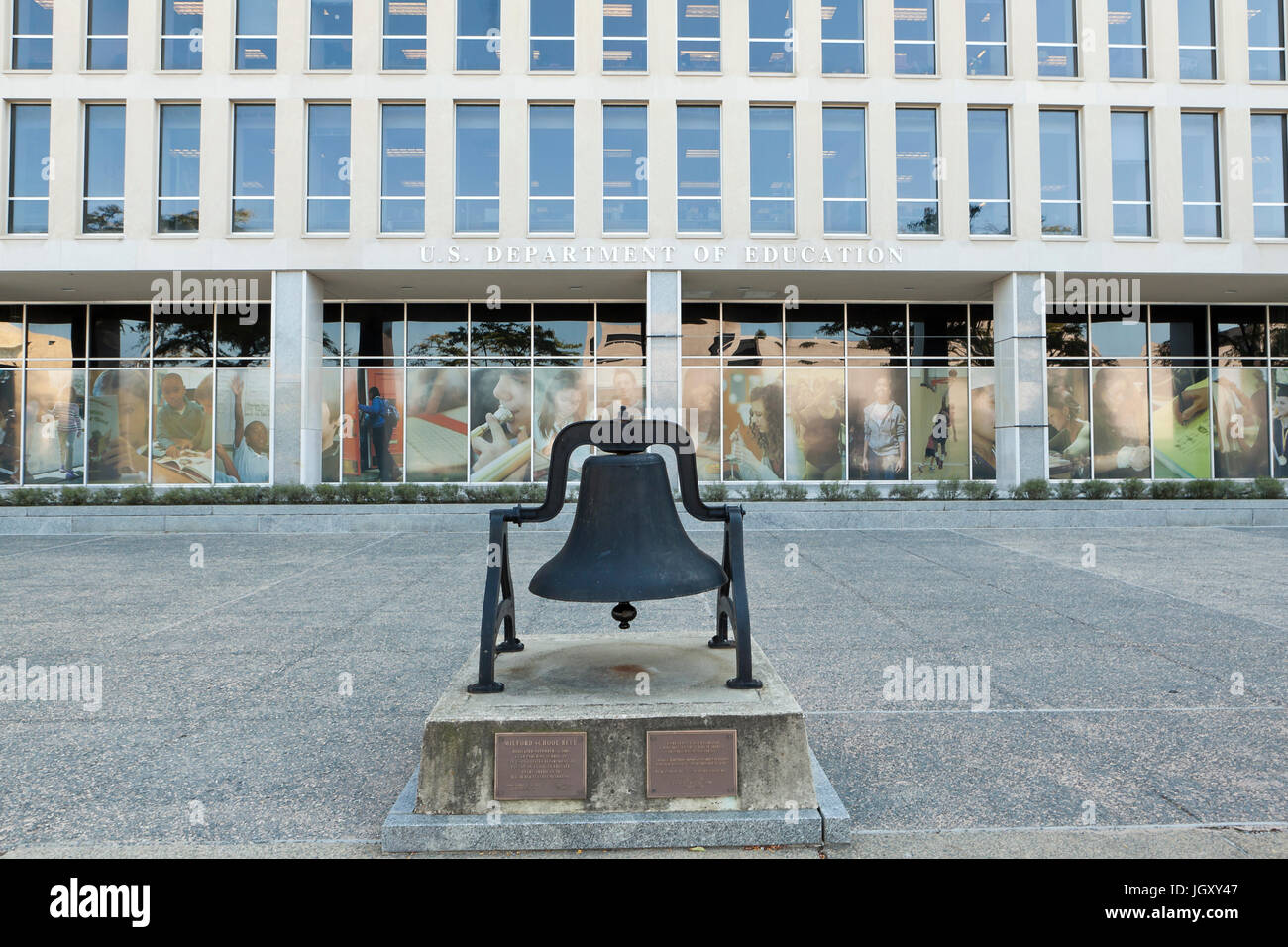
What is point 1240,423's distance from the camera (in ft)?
78.8

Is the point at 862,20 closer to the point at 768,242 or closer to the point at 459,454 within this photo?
the point at 768,242

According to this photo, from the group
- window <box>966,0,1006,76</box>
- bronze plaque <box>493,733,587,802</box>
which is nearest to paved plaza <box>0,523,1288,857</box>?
bronze plaque <box>493,733,587,802</box>

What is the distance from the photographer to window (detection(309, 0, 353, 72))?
69.8 feet

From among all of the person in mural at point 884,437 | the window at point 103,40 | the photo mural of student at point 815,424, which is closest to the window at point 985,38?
the person in mural at point 884,437

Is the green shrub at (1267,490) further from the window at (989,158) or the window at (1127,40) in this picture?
the window at (1127,40)

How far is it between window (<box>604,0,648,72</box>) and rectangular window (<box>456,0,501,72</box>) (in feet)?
9.02

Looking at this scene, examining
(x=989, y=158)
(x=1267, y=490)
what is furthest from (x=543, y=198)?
(x=1267, y=490)

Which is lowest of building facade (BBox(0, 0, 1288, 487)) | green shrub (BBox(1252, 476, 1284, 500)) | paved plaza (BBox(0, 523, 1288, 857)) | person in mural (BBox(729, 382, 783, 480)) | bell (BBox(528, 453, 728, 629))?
paved plaza (BBox(0, 523, 1288, 857))

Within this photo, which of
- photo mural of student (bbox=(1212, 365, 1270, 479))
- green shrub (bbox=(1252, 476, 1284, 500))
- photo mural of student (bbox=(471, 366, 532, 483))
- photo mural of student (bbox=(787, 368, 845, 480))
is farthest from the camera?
photo mural of student (bbox=(1212, 365, 1270, 479))

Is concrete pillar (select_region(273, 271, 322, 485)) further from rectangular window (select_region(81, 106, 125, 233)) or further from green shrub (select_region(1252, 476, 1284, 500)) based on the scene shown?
green shrub (select_region(1252, 476, 1284, 500))

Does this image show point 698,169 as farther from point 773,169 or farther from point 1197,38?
point 1197,38

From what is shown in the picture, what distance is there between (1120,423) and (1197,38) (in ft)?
32.7

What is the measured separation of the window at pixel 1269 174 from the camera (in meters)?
21.7

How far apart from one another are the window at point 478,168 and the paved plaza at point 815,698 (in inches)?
487
